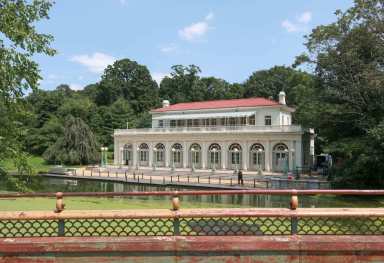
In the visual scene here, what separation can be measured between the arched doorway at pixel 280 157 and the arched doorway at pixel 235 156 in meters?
3.87

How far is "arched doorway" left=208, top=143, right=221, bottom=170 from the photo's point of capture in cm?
4625

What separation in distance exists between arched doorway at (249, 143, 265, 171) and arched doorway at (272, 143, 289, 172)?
1.21 m

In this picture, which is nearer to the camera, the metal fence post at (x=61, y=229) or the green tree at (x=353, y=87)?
the metal fence post at (x=61, y=229)

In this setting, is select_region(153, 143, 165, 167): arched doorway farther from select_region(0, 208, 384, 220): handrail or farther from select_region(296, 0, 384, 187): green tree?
select_region(0, 208, 384, 220): handrail

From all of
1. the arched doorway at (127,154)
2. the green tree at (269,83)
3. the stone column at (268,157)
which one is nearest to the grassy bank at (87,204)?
the stone column at (268,157)

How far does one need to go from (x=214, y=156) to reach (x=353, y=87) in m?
22.9

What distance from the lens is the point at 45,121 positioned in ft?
239

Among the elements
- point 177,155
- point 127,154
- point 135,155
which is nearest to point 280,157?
point 177,155

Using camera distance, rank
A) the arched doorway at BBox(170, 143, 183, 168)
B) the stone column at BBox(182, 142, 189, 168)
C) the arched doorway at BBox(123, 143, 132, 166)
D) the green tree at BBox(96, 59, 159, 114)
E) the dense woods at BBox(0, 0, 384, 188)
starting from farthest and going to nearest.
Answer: the green tree at BBox(96, 59, 159, 114) < the arched doorway at BBox(123, 143, 132, 166) < the arched doorway at BBox(170, 143, 183, 168) < the stone column at BBox(182, 142, 189, 168) < the dense woods at BBox(0, 0, 384, 188)

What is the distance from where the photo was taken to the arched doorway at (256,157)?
143 ft

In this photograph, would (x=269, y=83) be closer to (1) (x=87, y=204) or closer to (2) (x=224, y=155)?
(2) (x=224, y=155)

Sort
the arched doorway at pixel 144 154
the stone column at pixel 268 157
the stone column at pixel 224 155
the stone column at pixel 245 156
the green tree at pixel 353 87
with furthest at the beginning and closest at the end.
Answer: the arched doorway at pixel 144 154 < the stone column at pixel 224 155 < the stone column at pixel 245 156 < the stone column at pixel 268 157 < the green tree at pixel 353 87

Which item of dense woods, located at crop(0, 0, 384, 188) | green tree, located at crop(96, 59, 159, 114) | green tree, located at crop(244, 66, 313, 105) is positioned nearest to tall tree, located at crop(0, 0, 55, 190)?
dense woods, located at crop(0, 0, 384, 188)

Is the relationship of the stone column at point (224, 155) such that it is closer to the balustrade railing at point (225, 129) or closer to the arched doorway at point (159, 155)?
the balustrade railing at point (225, 129)
